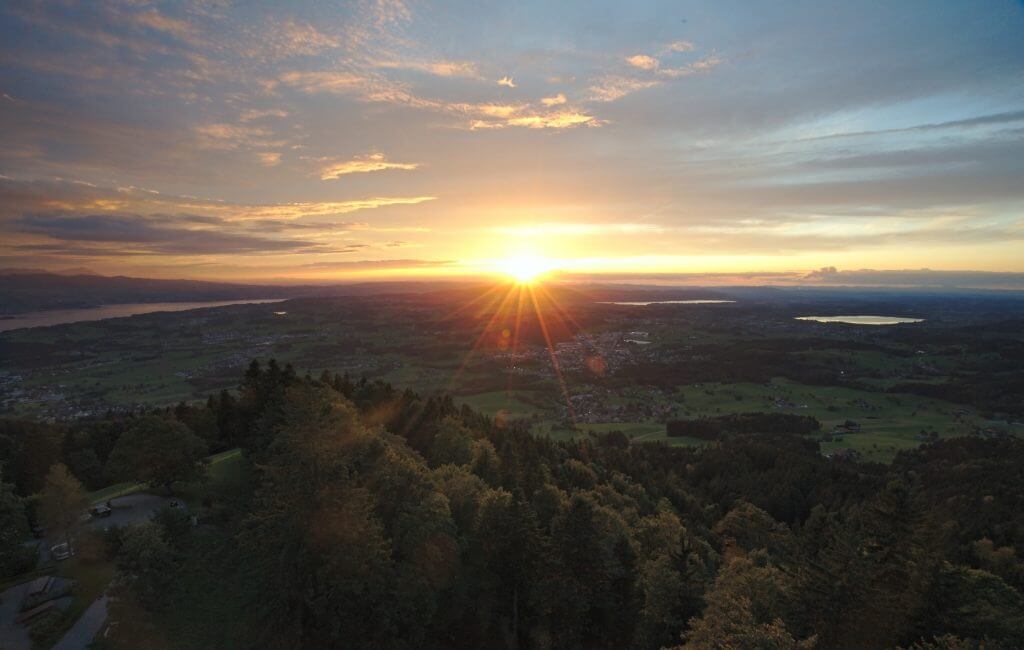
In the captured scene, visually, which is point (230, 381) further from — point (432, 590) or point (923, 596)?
point (923, 596)

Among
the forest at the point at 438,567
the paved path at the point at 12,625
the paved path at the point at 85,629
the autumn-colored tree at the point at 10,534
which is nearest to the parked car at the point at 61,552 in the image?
the autumn-colored tree at the point at 10,534

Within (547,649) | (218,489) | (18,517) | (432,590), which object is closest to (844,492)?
(547,649)

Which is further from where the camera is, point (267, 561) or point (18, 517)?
point (18, 517)

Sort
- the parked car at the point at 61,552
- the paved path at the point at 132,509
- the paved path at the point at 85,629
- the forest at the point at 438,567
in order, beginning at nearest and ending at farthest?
1. the forest at the point at 438,567
2. the paved path at the point at 85,629
3. the parked car at the point at 61,552
4. the paved path at the point at 132,509

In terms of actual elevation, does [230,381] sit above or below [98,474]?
below

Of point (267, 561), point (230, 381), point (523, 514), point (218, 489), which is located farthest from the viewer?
point (230, 381)

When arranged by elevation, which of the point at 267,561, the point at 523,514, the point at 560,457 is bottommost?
the point at 560,457

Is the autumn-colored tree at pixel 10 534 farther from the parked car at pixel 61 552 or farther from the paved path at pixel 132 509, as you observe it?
the paved path at pixel 132 509
